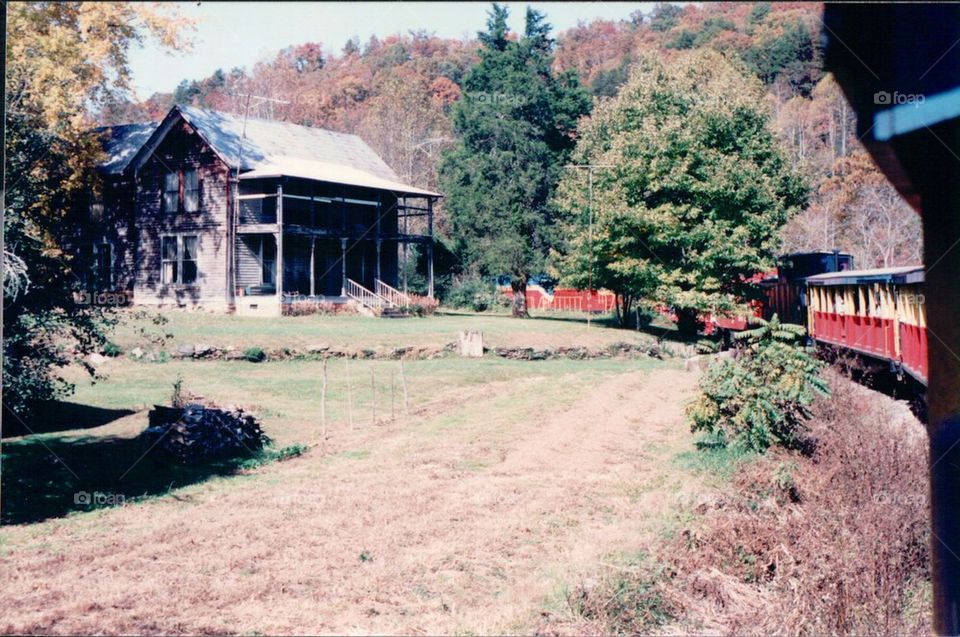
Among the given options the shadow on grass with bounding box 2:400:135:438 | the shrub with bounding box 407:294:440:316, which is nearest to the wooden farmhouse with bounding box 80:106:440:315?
the shrub with bounding box 407:294:440:316

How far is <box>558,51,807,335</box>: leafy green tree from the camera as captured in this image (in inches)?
1136

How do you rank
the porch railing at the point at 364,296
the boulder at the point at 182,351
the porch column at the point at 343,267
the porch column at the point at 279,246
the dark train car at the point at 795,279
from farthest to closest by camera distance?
the porch column at the point at 343,267 < the porch railing at the point at 364,296 < the porch column at the point at 279,246 < the dark train car at the point at 795,279 < the boulder at the point at 182,351

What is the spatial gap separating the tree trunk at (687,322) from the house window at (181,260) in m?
19.7

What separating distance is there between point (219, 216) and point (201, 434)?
20.4 meters

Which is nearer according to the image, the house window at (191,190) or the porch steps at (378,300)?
the house window at (191,190)

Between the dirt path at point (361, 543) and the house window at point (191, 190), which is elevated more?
the house window at point (191, 190)

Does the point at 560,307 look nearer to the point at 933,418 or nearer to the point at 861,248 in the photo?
the point at 861,248

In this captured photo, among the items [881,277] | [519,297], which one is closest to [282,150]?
[519,297]

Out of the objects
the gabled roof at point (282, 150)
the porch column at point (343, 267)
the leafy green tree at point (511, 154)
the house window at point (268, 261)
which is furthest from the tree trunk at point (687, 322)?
the house window at point (268, 261)

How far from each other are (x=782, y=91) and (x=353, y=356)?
25.1 m

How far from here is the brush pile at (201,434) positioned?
12031 millimetres

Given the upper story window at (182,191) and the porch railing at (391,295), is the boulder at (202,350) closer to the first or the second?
the upper story window at (182,191)

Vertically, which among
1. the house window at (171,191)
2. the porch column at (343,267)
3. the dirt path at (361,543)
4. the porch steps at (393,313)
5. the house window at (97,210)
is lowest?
the dirt path at (361,543)

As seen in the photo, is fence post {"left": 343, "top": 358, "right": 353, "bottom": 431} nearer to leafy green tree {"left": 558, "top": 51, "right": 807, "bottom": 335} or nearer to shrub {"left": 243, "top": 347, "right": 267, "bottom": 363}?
shrub {"left": 243, "top": 347, "right": 267, "bottom": 363}
